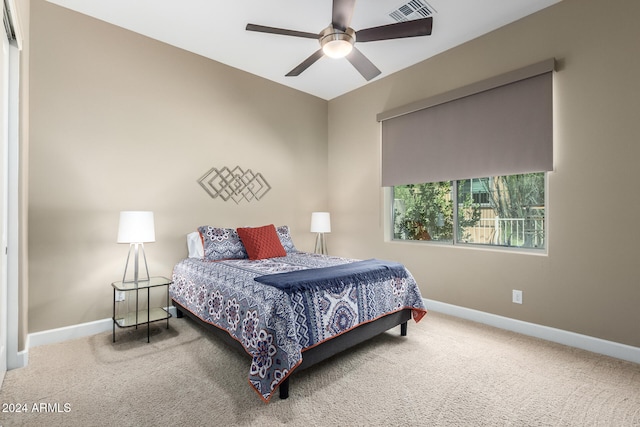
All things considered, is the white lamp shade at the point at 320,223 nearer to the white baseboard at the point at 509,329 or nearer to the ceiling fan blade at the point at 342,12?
the white baseboard at the point at 509,329

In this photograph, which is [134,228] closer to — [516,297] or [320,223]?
[320,223]

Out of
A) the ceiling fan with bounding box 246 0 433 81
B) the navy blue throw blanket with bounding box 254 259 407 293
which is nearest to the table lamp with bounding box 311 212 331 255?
the navy blue throw blanket with bounding box 254 259 407 293

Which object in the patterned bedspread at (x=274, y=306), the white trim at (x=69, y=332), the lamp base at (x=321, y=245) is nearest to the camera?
the patterned bedspread at (x=274, y=306)

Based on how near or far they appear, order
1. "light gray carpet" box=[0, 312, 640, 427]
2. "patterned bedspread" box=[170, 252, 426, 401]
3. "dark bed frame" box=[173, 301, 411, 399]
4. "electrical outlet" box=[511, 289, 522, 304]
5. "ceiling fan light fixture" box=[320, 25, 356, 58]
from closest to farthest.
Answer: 1. "light gray carpet" box=[0, 312, 640, 427]
2. "patterned bedspread" box=[170, 252, 426, 401]
3. "dark bed frame" box=[173, 301, 411, 399]
4. "ceiling fan light fixture" box=[320, 25, 356, 58]
5. "electrical outlet" box=[511, 289, 522, 304]

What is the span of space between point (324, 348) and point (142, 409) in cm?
112

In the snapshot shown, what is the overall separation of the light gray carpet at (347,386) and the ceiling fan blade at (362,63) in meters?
2.44

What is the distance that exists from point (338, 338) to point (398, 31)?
2.30 metres

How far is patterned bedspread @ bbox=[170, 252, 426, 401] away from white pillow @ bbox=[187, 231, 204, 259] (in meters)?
0.17

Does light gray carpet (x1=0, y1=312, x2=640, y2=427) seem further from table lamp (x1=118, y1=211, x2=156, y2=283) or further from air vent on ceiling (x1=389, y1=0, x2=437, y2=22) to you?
air vent on ceiling (x1=389, y1=0, x2=437, y2=22)

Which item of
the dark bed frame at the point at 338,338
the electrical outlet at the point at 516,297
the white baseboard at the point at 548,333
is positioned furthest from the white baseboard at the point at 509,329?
the dark bed frame at the point at 338,338

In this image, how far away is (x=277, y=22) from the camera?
3014mm

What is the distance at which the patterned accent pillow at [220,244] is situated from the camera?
331 centimetres

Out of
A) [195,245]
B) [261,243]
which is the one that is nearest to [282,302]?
[261,243]

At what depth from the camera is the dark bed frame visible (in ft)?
6.72
